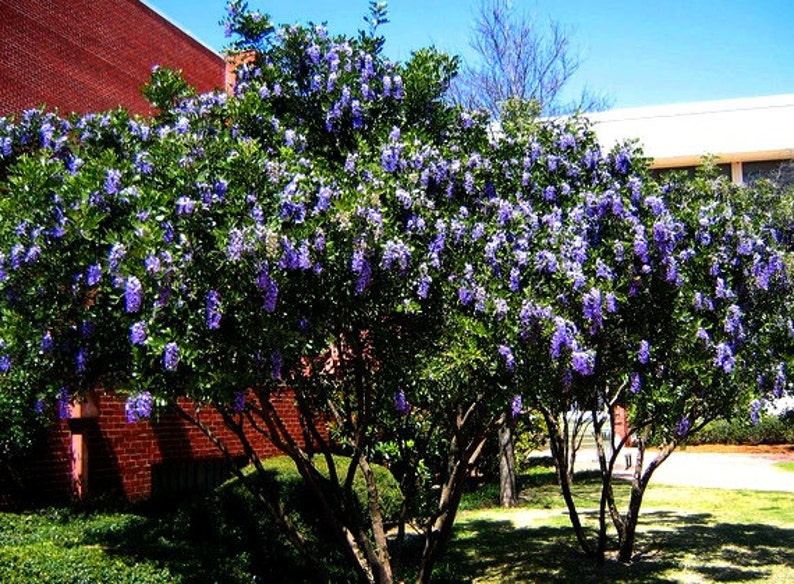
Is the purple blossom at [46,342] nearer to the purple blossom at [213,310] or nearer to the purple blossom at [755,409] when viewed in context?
the purple blossom at [213,310]

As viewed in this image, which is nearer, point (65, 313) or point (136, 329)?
point (136, 329)

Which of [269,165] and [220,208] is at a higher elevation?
[269,165]

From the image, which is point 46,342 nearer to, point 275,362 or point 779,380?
point 275,362

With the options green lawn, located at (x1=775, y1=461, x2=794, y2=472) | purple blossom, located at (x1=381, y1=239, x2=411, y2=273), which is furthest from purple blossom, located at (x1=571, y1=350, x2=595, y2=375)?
green lawn, located at (x1=775, y1=461, x2=794, y2=472)

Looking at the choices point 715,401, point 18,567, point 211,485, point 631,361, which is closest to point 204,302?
point 18,567

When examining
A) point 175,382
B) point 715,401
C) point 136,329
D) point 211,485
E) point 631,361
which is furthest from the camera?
point 211,485

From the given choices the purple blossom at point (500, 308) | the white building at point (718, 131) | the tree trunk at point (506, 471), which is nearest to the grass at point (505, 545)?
the tree trunk at point (506, 471)

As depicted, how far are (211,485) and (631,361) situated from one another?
760 cm

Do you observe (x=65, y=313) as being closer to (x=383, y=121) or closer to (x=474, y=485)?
(x=383, y=121)

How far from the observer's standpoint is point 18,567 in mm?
5449

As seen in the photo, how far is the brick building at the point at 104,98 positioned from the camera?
9.49 meters

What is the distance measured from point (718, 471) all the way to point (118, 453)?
625 inches

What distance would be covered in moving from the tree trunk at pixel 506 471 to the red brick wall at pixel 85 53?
8.90 metres

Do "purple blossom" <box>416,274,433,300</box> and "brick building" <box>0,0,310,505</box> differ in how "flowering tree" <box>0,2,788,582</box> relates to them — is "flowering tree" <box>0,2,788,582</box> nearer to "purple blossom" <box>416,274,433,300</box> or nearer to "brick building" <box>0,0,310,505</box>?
"purple blossom" <box>416,274,433,300</box>
